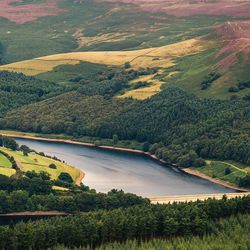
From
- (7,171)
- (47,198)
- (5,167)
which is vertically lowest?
(5,167)

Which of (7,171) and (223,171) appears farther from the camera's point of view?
(223,171)

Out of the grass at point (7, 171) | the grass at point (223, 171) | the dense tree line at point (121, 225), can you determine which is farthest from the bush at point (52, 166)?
the dense tree line at point (121, 225)

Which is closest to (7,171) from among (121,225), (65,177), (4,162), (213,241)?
(4,162)

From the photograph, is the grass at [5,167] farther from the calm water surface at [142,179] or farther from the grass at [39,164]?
the calm water surface at [142,179]

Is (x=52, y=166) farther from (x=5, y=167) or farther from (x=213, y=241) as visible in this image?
(x=213, y=241)

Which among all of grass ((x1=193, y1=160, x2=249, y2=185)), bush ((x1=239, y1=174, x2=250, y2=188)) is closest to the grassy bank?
grass ((x1=193, y1=160, x2=249, y2=185))

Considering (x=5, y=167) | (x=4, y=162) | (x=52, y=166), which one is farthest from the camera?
(x=52, y=166)

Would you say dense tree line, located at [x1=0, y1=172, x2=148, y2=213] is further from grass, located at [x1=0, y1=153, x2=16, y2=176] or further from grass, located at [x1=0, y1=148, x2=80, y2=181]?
grass, located at [x1=0, y1=148, x2=80, y2=181]

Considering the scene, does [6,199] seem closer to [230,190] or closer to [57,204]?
[57,204]
